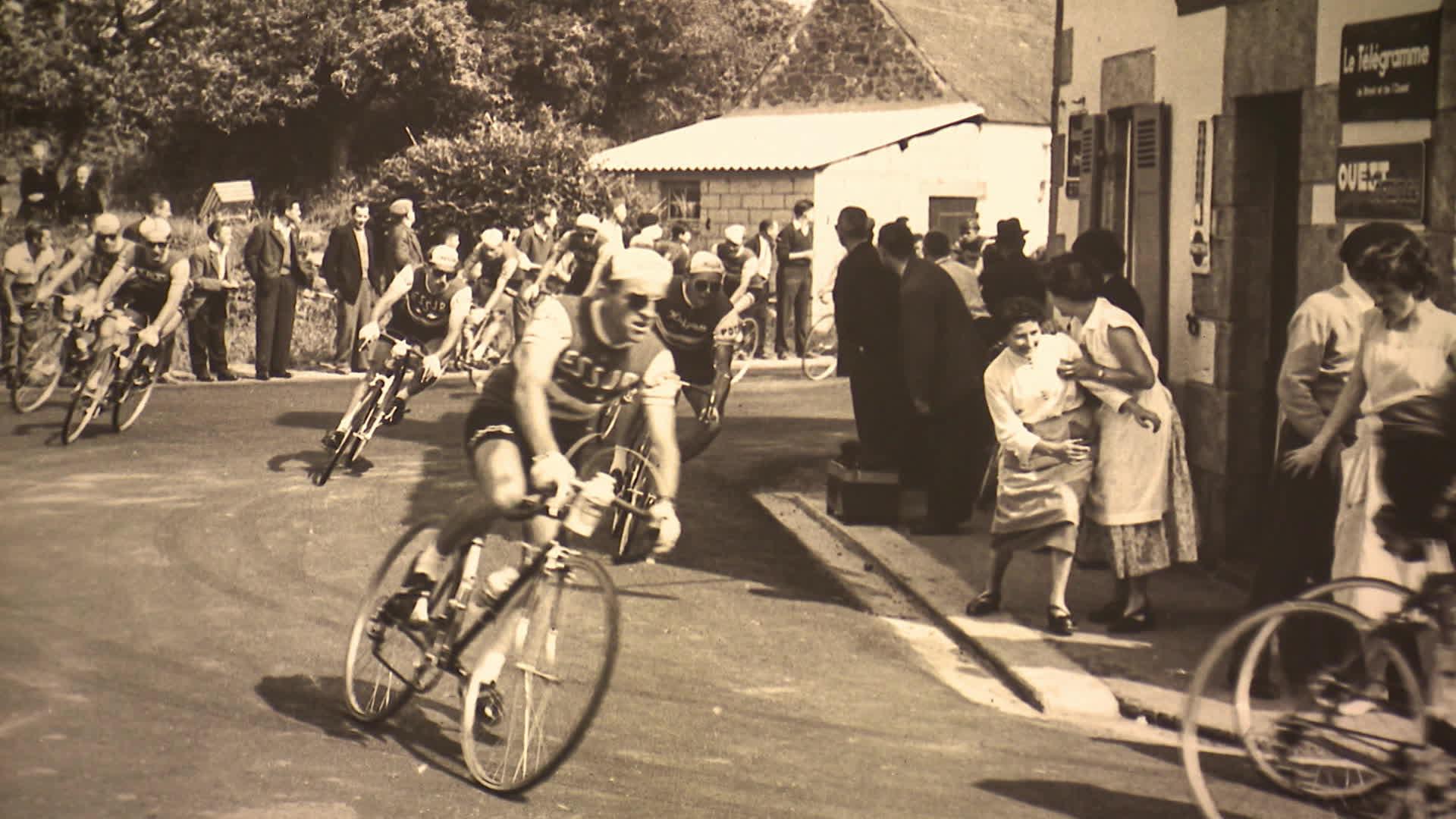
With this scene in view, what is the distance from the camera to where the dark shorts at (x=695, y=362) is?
43.7 ft

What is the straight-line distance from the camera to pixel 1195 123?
38.5ft

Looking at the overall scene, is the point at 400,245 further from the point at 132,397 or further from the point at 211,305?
the point at 132,397

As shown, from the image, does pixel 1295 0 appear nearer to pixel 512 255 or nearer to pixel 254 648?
pixel 254 648

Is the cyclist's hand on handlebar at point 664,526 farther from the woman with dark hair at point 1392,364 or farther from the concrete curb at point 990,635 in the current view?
the concrete curb at point 990,635

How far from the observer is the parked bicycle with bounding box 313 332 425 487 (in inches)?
535

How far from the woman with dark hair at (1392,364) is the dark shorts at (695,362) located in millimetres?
6424

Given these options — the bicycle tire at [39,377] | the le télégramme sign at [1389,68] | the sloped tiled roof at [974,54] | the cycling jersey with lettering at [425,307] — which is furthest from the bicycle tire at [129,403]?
the sloped tiled roof at [974,54]

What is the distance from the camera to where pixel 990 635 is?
935 cm

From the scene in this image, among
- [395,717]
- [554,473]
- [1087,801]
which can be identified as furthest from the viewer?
[395,717]

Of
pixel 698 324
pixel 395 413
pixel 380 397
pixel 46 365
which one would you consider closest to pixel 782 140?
pixel 46 365

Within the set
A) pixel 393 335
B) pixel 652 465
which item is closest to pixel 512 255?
pixel 393 335

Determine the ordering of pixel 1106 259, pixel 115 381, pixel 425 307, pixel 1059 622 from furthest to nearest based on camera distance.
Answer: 1. pixel 115 381
2. pixel 425 307
3. pixel 1106 259
4. pixel 1059 622

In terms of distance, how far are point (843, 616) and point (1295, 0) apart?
3900mm

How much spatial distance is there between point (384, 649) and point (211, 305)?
1467 cm
